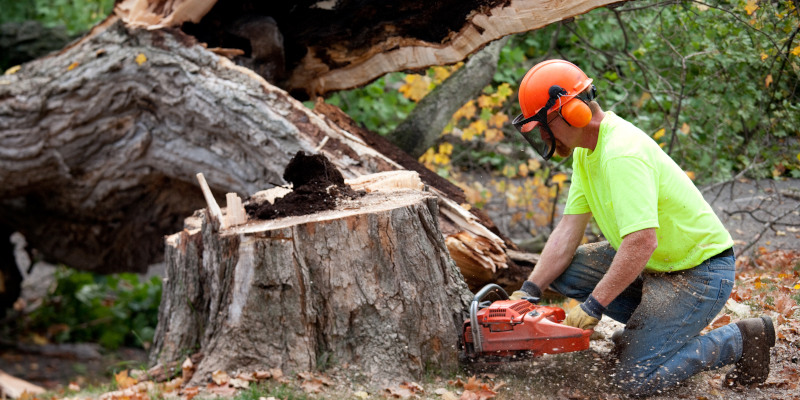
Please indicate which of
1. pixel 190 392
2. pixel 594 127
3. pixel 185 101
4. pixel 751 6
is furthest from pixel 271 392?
pixel 751 6

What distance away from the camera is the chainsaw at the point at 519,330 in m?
3.06

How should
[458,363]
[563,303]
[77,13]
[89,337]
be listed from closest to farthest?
[458,363]
[563,303]
[89,337]
[77,13]

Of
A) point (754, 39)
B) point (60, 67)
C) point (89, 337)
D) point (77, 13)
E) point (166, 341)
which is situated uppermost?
point (77, 13)

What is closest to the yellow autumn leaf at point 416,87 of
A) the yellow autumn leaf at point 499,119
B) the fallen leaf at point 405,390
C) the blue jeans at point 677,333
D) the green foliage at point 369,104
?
the green foliage at point 369,104

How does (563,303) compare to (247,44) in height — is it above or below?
below

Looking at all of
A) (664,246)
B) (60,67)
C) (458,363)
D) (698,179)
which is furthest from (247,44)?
(698,179)

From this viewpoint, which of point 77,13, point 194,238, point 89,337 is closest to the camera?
point 194,238

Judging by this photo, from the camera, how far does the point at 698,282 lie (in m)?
3.15

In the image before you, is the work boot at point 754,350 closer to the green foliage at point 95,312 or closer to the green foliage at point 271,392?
the green foliage at point 271,392

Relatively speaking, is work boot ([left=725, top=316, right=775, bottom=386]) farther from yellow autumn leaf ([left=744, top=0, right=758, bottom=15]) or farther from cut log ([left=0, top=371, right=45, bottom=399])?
cut log ([left=0, top=371, right=45, bottom=399])

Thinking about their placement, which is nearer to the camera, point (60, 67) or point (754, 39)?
point (754, 39)

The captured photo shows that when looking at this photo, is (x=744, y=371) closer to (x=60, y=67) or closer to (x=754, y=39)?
(x=754, y=39)

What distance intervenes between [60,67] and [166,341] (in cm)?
301

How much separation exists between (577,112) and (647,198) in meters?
0.49
